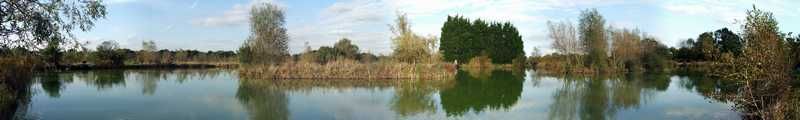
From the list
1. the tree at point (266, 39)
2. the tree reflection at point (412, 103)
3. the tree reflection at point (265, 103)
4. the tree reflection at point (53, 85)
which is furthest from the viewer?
the tree at point (266, 39)

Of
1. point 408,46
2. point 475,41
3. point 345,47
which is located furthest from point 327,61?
point 475,41

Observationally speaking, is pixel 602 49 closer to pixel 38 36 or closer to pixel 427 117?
pixel 427 117

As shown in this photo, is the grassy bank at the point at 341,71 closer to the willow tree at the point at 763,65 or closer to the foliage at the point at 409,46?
the foliage at the point at 409,46

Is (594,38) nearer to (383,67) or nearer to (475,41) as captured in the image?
(383,67)

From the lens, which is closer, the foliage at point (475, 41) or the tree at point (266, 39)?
the tree at point (266, 39)

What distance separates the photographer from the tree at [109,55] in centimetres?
4528

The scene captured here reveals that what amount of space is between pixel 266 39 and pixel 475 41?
2998 cm

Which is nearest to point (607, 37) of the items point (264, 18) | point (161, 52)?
point (264, 18)

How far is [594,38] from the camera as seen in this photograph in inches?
1474

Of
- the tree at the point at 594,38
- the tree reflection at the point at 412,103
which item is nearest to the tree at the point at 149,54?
the tree at the point at 594,38

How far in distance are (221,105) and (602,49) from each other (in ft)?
92.9

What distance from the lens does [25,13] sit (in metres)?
9.38

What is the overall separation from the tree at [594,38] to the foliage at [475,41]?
17519 mm

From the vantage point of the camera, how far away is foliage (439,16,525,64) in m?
57.2
